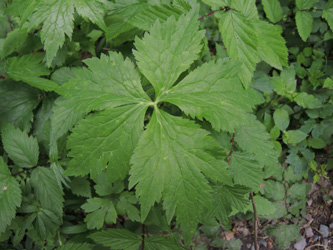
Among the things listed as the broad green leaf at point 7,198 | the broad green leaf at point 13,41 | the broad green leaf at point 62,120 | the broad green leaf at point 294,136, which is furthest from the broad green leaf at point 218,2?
the broad green leaf at point 7,198

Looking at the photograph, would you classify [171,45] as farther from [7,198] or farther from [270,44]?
[7,198]

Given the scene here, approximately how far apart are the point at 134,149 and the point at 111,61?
0.51 m

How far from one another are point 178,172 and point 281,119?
1425mm

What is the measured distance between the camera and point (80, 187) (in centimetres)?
201

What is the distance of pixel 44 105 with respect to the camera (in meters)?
2.09

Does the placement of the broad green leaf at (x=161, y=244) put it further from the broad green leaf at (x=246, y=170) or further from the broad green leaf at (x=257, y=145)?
the broad green leaf at (x=257, y=145)

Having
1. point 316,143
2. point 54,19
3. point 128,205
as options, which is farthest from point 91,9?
point 316,143

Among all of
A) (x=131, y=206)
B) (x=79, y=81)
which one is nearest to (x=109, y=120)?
(x=79, y=81)

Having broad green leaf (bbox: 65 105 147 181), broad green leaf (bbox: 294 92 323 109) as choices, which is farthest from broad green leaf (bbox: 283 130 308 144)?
broad green leaf (bbox: 65 105 147 181)

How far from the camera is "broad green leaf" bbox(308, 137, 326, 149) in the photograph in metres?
2.33

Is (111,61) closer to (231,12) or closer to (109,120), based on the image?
(109,120)

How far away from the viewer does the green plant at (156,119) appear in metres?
1.30

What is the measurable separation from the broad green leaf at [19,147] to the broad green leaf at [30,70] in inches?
15.2

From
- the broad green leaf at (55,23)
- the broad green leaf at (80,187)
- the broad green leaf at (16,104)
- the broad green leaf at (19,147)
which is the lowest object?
the broad green leaf at (80,187)
